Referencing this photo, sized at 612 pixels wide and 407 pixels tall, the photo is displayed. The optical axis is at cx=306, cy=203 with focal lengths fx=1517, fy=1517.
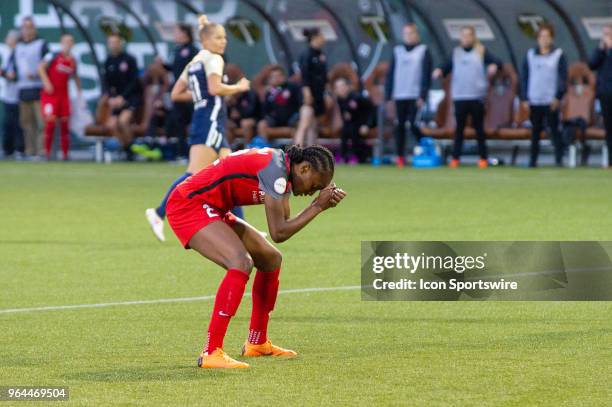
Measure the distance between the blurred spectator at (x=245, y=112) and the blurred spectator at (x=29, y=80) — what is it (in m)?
3.86

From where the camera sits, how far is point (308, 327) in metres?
8.94

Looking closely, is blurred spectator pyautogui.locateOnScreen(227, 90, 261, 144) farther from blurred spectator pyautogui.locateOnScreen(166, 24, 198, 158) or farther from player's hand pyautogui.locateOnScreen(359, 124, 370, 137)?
player's hand pyautogui.locateOnScreen(359, 124, 370, 137)

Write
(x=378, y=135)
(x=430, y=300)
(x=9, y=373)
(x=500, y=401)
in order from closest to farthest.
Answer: (x=500, y=401)
(x=9, y=373)
(x=430, y=300)
(x=378, y=135)

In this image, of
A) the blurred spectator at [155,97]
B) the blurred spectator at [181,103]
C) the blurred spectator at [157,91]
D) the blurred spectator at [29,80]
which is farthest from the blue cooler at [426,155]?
the blurred spectator at [29,80]

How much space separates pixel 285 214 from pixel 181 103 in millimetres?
19555

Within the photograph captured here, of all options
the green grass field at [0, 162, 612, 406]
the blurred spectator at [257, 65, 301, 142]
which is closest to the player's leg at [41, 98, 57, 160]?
the blurred spectator at [257, 65, 301, 142]

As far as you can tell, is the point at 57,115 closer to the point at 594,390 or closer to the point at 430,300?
the point at 430,300

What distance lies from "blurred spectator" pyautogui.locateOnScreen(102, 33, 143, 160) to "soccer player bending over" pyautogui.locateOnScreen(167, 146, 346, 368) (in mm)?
21302

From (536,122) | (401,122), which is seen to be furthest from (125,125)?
(536,122)

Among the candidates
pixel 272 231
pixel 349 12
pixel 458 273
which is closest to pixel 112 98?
pixel 349 12

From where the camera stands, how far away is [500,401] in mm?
6566

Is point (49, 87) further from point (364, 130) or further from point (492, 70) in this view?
point (492, 70)

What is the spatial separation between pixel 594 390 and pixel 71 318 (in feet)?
12.2

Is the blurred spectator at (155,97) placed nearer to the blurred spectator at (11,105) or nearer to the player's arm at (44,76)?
the player's arm at (44,76)
